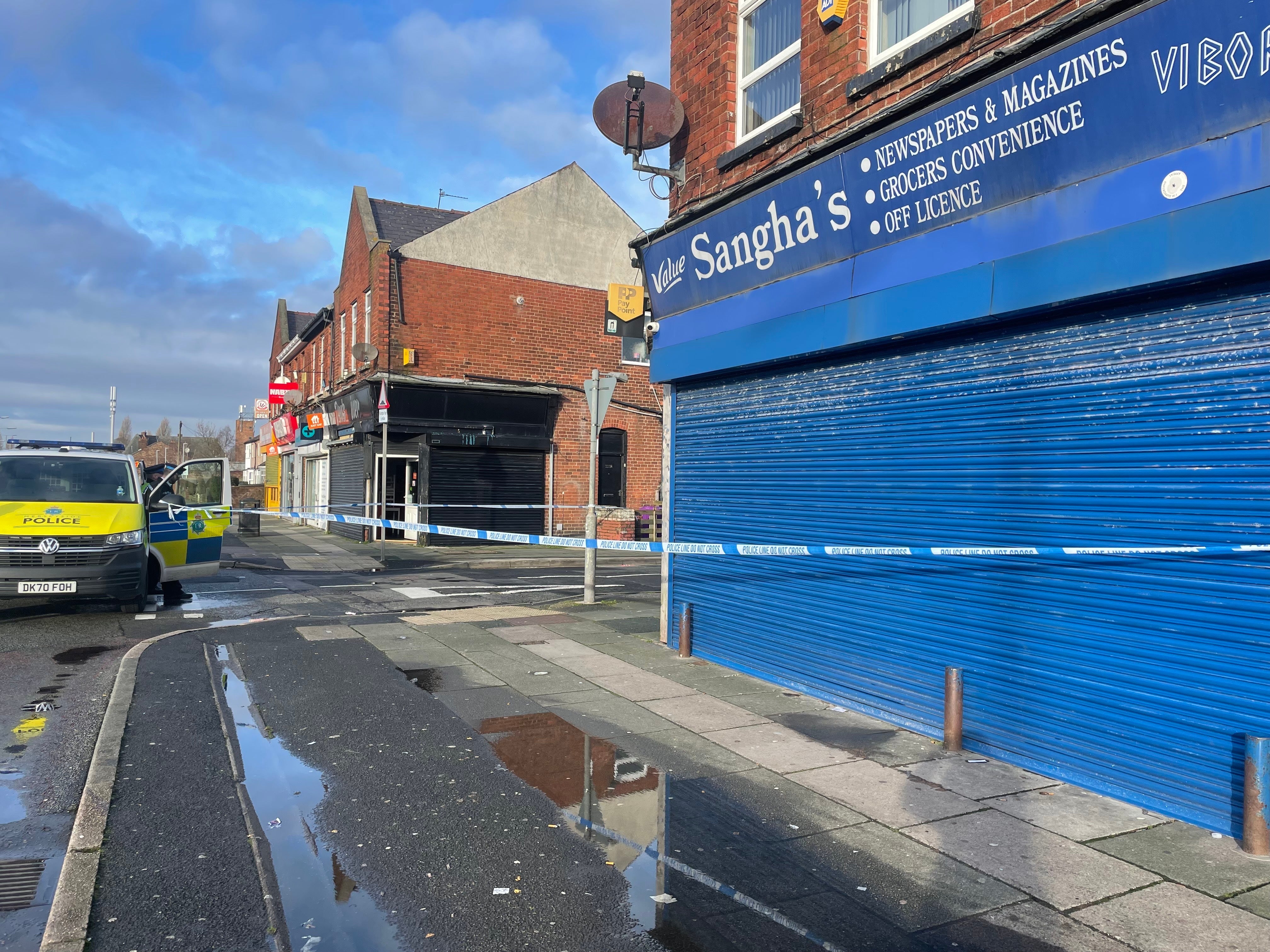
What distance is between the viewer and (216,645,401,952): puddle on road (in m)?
3.40

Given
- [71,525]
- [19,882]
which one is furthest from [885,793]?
[71,525]

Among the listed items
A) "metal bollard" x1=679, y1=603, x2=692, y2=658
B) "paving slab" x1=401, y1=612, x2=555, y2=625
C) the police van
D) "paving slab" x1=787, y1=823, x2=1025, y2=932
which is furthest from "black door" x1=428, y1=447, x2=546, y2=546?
"paving slab" x1=787, y1=823, x2=1025, y2=932

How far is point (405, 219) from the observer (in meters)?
26.1

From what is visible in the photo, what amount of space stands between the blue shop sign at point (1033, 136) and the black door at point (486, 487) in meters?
16.3

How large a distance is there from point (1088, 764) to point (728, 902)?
2.58 meters

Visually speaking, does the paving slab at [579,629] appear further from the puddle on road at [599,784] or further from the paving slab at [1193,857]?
the paving slab at [1193,857]

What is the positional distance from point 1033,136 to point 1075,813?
152 inches

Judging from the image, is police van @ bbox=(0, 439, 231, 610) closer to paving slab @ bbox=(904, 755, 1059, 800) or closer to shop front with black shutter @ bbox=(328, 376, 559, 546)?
paving slab @ bbox=(904, 755, 1059, 800)

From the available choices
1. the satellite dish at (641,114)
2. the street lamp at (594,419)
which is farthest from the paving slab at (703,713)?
the satellite dish at (641,114)

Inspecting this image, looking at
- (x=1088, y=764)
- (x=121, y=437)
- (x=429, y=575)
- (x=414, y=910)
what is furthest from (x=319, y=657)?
(x=121, y=437)

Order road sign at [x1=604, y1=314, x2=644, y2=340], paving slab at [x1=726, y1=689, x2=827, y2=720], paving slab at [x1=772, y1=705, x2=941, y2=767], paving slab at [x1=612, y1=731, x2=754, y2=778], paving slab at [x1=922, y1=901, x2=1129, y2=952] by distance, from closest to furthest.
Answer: paving slab at [x1=922, y1=901, x2=1129, y2=952] → paving slab at [x1=612, y1=731, x2=754, y2=778] → paving slab at [x1=772, y1=705, x2=941, y2=767] → paving slab at [x1=726, y1=689, x2=827, y2=720] → road sign at [x1=604, y1=314, x2=644, y2=340]

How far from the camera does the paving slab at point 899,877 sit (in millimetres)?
3637

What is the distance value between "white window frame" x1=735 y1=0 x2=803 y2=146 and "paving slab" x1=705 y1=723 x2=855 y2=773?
5.19m

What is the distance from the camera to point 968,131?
5.79 meters
